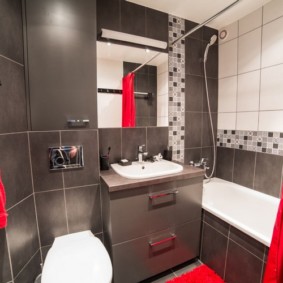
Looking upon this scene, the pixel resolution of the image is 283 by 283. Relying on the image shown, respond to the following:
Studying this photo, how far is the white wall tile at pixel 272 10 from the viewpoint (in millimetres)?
1447

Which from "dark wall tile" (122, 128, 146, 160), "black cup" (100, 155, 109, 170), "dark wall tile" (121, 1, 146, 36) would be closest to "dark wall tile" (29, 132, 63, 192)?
"black cup" (100, 155, 109, 170)

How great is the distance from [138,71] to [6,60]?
40.7 inches

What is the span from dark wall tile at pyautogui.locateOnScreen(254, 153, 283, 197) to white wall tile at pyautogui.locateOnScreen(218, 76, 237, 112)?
23.9 inches

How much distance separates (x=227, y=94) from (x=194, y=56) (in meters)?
0.57

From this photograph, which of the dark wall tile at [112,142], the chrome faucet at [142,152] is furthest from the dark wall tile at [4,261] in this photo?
the chrome faucet at [142,152]

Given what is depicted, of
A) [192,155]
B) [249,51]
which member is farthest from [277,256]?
[249,51]

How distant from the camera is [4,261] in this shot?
0.90 m

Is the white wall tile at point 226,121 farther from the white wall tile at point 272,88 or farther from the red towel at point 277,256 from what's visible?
the red towel at point 277,256

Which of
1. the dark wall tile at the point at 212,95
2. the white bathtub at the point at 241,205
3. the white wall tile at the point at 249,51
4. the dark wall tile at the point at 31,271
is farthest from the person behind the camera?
the dark wall tile at the point at 212,95

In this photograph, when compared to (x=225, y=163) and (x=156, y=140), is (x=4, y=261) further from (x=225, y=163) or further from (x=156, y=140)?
(x=225, y=163)

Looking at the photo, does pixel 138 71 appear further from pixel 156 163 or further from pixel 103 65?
pixel 156 163

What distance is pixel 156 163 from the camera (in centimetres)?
164

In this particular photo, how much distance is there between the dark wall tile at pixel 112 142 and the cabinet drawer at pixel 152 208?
0.51 m

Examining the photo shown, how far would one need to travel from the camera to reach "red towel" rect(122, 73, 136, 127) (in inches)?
62.8
